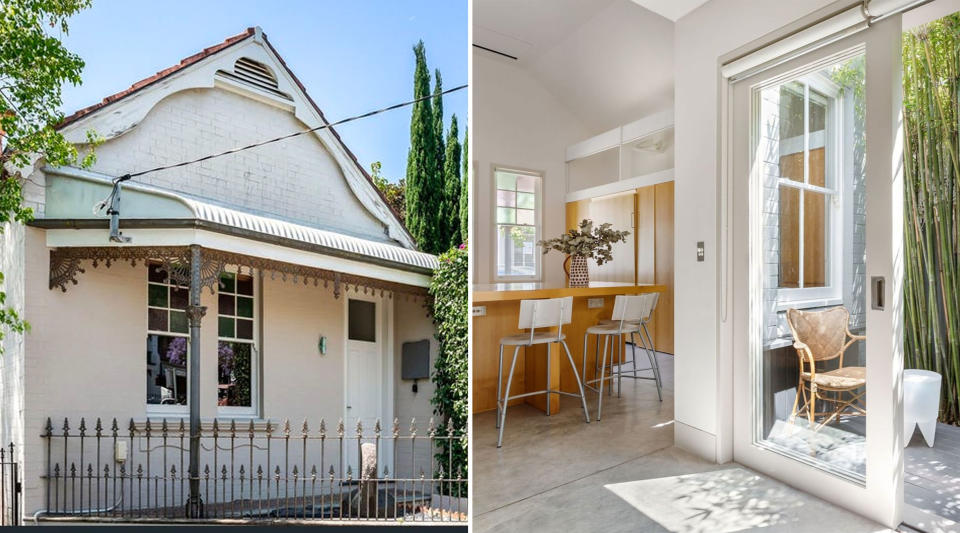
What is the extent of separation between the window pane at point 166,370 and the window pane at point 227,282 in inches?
8.5

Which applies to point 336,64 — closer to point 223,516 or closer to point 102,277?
point 102,277

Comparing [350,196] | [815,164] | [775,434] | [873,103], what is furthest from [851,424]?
[350,196]

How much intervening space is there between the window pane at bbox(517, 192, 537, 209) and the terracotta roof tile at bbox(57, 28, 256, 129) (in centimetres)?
503

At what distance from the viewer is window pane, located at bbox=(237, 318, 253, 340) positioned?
5.83 ft

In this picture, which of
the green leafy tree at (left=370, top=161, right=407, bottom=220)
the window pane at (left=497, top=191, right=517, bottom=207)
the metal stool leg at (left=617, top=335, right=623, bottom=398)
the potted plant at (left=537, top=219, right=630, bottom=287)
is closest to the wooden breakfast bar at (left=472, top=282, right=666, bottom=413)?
the potted plant at (left=537, top=219, right=630, bottom=287)

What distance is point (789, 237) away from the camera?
2578 mm

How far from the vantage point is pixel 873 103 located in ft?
6.74

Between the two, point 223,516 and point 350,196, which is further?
point 350,196

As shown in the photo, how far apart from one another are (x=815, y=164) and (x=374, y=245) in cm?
216

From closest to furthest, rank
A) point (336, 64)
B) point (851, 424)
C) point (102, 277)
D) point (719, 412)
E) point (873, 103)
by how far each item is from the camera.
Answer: point (102, 277)
point (336, 64)
point (873, 103)
point (851, 424)
point (719, 412)

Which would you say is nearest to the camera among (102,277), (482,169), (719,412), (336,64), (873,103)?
(102,277)

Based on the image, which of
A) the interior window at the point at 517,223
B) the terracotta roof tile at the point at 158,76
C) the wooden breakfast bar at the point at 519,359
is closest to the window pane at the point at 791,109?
the wooden breakfast bar at the point at 519,359

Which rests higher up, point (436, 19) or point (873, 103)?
point (436, 19)

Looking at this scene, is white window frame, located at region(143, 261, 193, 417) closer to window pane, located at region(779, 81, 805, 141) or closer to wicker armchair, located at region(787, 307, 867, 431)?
wicker armchair, located at region(787, 307, 867, 431)
